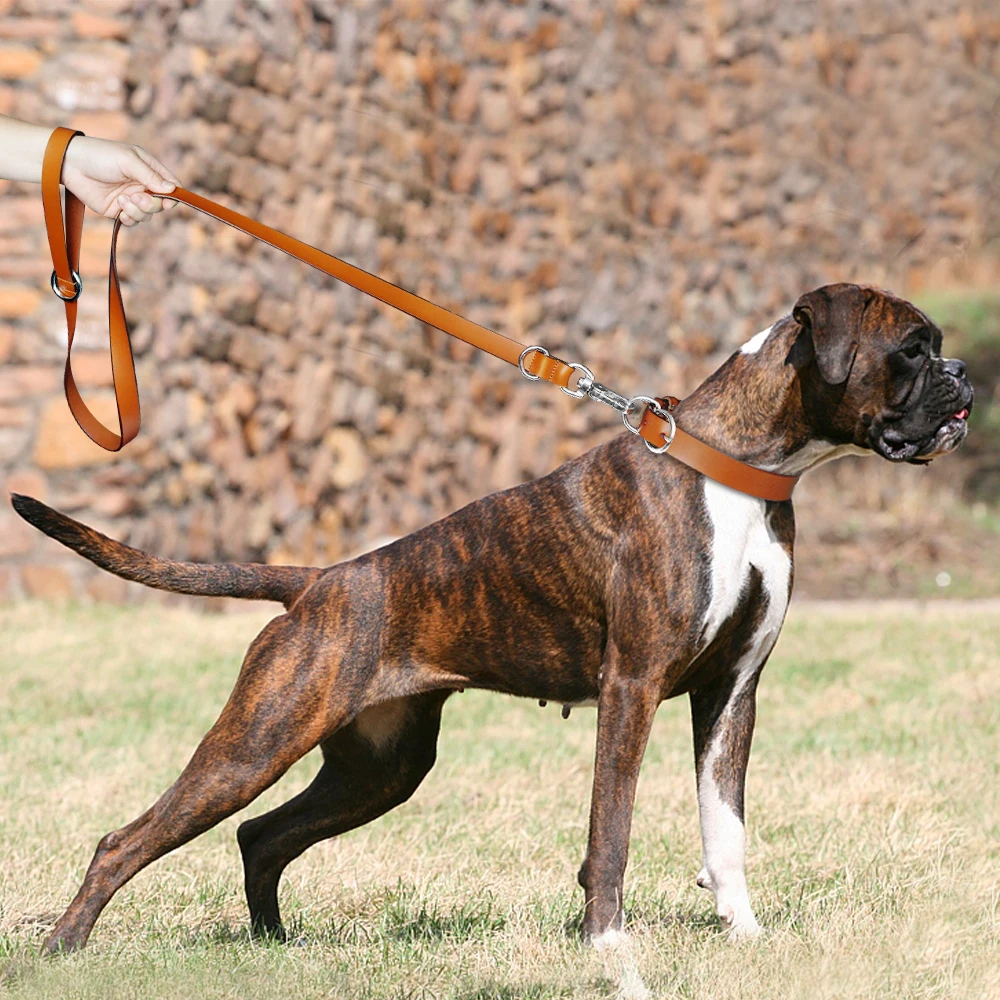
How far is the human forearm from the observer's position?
422 centimetres

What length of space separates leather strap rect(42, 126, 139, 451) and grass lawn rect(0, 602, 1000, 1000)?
132cm

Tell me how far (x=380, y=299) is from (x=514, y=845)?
6.81 ft

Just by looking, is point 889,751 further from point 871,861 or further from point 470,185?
point 470,185

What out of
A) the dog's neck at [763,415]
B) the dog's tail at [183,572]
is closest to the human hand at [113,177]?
the dog's tail at [183,572]

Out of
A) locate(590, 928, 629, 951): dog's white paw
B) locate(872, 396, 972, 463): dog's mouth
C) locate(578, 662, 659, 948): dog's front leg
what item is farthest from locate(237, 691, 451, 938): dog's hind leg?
locate(872, 396, 972, 463): dog's mouth

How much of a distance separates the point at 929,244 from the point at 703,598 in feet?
40.0

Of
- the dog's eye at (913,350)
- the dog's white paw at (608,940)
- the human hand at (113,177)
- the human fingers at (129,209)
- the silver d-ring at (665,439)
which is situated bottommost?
the dog's white paw at (608,940)

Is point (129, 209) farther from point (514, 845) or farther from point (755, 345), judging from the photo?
point (514, 845)

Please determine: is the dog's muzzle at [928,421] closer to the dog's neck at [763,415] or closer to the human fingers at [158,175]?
the dog's neck at [763,415]

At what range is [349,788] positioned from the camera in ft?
15.2

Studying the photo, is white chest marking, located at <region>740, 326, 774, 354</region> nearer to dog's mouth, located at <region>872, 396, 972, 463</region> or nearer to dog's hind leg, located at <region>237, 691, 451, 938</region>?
dog's mouth, located at <region>872, 396, 972, 463</region>

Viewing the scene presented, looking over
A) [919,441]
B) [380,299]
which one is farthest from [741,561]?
[380,299]

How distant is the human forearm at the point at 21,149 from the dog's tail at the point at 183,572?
0.83 metres

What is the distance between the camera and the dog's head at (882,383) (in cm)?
416
